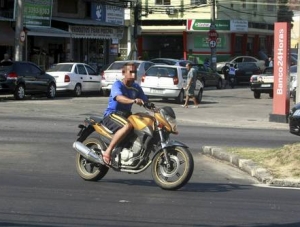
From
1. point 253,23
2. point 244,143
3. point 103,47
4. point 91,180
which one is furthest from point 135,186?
point 253,23

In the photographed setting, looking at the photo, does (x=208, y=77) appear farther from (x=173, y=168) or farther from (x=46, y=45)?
(x=173, y=168)

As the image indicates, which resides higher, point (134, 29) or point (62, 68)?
point (134, 29)

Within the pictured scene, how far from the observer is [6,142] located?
1482cm

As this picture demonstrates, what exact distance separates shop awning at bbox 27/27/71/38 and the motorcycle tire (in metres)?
27.9

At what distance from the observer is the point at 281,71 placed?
74.3 ft

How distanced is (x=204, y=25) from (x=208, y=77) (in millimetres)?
17305

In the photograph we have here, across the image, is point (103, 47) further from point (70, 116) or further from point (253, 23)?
point (70, 116)

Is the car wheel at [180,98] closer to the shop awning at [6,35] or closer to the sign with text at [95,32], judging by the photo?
the shop awning at [6,35]

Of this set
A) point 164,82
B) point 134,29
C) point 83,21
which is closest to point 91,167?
point 164,82

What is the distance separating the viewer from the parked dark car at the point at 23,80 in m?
28.2

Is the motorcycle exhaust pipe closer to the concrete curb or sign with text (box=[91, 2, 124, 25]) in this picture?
the concrete curb

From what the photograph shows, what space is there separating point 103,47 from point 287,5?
98.2ft

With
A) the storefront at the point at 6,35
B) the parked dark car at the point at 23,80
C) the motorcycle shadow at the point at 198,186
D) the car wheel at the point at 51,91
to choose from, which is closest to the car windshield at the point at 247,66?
the storefront at the point at 6,35

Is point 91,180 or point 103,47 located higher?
point 103,47
